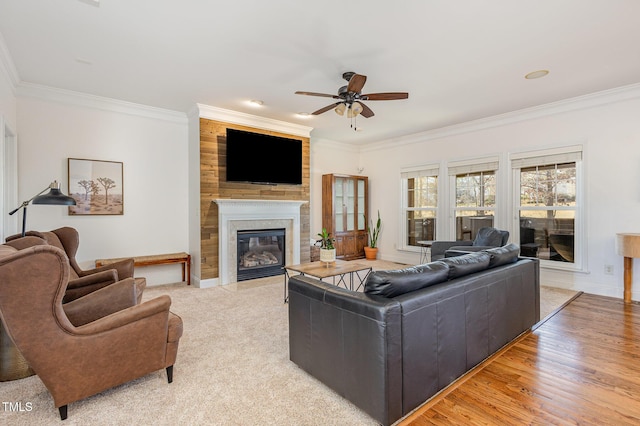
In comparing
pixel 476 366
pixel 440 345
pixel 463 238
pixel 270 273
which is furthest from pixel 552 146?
pixel 270 273

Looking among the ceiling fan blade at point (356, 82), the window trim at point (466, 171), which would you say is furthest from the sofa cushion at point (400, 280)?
the window trim at point (466, 171)

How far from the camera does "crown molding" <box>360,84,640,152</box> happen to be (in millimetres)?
4105

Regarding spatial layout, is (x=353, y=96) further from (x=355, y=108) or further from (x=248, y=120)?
(x=248, y=120)

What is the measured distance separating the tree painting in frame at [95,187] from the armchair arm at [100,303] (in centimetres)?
270

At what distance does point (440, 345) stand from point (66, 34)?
3.95 m

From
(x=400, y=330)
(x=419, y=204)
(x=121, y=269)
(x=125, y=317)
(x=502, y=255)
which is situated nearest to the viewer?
(x=400, y=330)

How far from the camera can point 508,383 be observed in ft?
7.13

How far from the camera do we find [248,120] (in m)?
5.27

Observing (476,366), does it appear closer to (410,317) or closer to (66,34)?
(410,317)

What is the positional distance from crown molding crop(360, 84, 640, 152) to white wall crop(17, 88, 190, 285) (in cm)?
454

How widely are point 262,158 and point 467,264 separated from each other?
153 inches

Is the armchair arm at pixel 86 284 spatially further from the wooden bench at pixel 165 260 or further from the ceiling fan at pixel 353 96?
the ceiling fan at pixel 353 96

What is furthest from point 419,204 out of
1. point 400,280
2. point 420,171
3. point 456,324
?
point 400,280

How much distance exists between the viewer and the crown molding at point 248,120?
4.81m
